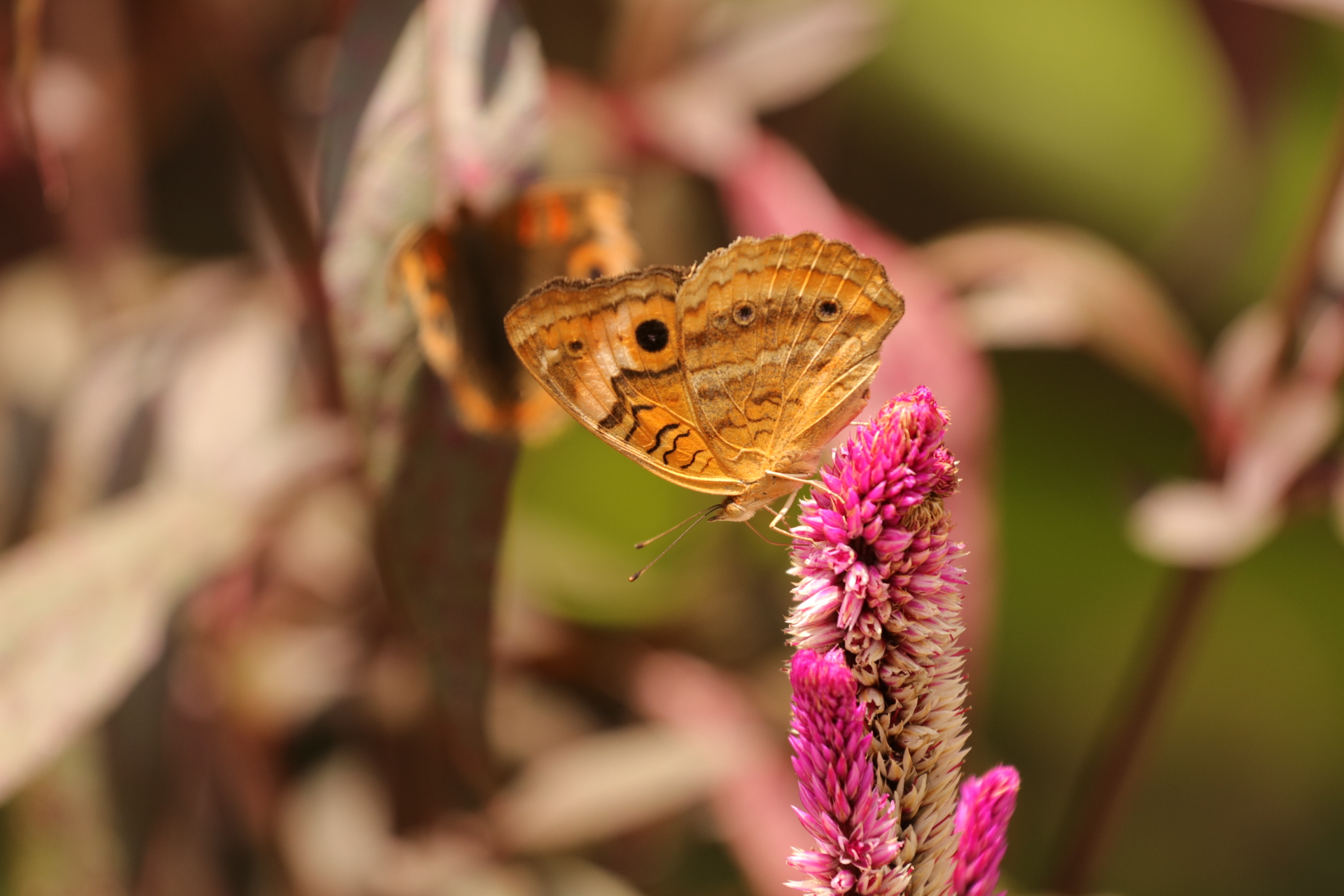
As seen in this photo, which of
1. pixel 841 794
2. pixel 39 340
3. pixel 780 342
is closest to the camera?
pixel 841 794

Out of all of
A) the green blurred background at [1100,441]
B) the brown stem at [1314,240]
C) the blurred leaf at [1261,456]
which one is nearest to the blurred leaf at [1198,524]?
the blurred leaf at [1261,456]

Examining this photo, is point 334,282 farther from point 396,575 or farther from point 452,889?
point 452,889

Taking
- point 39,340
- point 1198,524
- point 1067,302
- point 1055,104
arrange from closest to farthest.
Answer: point 1198,524
point 1067,302
point 39,340
point 1055,104

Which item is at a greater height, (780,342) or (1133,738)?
(780,342)

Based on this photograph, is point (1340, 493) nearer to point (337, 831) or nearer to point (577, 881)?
point (577, 881)

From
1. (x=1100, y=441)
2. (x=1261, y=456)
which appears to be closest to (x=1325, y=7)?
(x=1261, y=456)

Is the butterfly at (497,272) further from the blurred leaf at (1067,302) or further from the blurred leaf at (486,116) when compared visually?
the blurred leaf at (1067,302)
